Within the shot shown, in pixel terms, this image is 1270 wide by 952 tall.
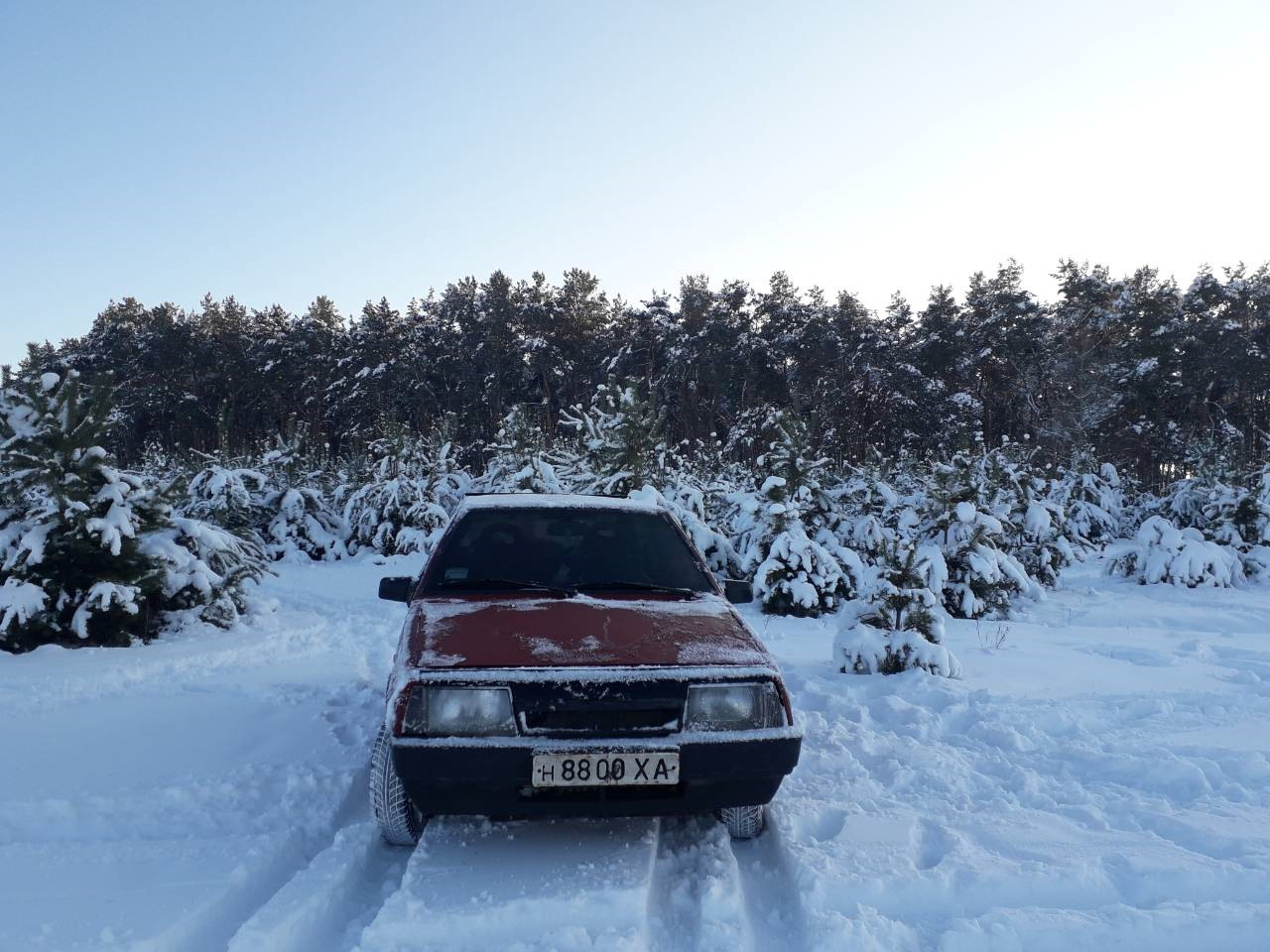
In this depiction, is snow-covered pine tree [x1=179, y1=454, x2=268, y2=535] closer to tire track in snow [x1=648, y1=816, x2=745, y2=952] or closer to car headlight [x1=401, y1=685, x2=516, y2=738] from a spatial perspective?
car headlight [x1=401, y1=685, x2=516, y2=738]

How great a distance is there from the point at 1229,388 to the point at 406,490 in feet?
130

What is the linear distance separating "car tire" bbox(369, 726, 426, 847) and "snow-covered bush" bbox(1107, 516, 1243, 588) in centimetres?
1360

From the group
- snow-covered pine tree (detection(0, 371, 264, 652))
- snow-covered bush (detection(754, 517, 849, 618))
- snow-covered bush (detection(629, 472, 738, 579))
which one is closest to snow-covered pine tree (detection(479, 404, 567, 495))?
snow-covered bush (detection(629, 472, 738, 579))

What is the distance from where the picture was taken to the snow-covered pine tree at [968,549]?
932 cm

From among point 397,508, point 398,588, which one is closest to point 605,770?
point 398,588

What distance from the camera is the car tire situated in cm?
318

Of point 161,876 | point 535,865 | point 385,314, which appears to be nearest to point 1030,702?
point 535,865

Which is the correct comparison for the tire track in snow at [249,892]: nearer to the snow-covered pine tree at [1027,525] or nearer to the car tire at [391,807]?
the car tire at [391,807]

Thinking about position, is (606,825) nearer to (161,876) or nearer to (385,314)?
(161,876)

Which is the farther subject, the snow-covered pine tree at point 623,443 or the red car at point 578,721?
the snow-covered pine tree at point 623,443

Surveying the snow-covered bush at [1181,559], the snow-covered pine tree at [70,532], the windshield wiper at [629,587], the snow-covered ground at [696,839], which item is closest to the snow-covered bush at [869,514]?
the snow-covered bush at [1181,559]

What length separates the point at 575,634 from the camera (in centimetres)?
324

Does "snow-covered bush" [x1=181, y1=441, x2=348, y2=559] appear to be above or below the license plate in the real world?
below

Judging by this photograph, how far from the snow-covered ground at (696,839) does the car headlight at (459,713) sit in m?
0.60
